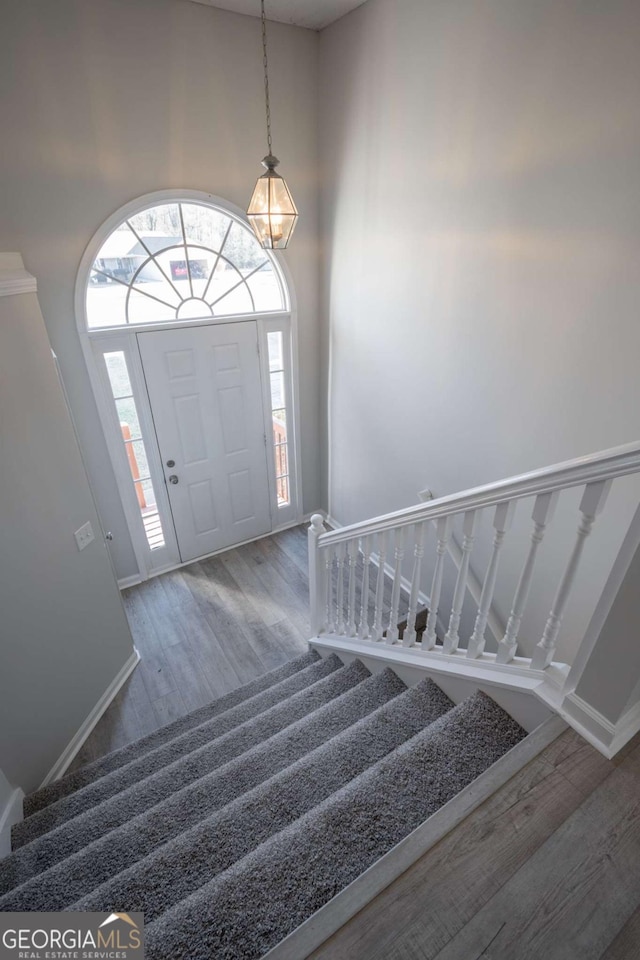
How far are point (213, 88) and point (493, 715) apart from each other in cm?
380

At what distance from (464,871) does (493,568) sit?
823 millimetres

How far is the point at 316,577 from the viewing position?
8.80 feet

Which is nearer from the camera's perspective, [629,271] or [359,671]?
[629,271]

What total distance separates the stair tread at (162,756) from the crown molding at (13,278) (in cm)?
224

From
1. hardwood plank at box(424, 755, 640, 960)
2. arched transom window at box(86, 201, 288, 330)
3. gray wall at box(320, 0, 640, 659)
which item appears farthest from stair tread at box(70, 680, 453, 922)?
arched transom window at box(86, 201, 288, 330)

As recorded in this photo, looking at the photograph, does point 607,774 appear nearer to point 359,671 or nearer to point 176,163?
point 359,671

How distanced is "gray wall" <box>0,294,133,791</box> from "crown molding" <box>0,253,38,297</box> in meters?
0.03

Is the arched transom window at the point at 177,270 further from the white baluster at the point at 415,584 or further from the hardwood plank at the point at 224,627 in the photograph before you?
the white baluster at the point at 415,584

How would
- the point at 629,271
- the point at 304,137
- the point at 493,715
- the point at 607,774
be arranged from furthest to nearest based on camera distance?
the point at 304,137
the point at 629,271
the point at 493,715
the point at 607,774

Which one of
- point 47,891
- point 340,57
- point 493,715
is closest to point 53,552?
point 47,891

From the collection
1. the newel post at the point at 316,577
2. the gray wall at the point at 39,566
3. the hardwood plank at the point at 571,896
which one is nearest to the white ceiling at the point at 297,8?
the gray wall at the point at 39,566

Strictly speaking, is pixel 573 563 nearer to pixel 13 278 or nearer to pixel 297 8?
pixel 13 278

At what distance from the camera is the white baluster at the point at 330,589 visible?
2508 millimetres

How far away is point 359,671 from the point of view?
2434mm
